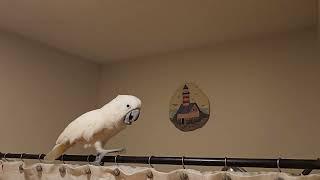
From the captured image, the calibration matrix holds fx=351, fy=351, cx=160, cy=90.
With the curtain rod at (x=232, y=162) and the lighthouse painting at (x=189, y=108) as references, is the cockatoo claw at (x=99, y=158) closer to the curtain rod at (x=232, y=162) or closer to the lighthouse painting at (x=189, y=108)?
the curtain rod at (x=232, y=162)

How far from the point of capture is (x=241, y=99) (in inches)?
73.7

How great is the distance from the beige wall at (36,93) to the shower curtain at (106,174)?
0.49 m

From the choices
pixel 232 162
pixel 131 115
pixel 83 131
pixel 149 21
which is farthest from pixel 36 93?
pixel 232 162

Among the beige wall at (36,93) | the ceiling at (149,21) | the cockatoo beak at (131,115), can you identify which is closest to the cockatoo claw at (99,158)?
the cockatoo beak at (131,115)

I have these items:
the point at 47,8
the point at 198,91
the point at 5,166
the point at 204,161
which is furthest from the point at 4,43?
the point at 204,161

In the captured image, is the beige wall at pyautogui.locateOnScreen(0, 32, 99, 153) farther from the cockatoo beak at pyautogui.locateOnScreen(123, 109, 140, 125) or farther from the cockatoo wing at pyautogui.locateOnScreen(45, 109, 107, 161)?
the cockatoo beak at pyautogui.locateOnScreen(123, 109, 140, 125)

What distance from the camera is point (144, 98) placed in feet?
7.23

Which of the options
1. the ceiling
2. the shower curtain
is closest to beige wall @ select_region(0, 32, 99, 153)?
the ceiling

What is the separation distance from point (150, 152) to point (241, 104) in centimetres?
61

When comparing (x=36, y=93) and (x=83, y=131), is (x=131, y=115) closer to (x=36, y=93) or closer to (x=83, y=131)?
(x=83, y=131)

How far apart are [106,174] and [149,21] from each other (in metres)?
0.86

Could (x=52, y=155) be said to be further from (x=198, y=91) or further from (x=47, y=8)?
(x=198, y=91)

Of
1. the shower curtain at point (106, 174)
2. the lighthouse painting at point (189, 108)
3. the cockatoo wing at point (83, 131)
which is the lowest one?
the shower curtain at point (106, 174)

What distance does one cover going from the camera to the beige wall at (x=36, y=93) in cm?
185
